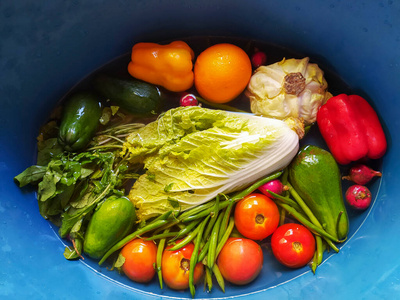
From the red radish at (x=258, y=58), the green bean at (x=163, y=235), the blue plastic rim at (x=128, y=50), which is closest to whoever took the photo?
the blue plastic rim at (x=128, y=50)

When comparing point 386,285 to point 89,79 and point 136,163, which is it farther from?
point 89,79

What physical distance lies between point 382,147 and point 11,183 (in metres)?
1.63

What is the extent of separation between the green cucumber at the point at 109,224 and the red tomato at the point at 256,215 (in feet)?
1.52

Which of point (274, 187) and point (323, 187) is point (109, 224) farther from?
point (323, 187)

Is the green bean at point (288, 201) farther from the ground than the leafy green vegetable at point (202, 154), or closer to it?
closer to it

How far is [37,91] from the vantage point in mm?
1670

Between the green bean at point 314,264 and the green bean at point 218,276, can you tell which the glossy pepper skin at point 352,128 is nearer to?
the green bean at point 314,264

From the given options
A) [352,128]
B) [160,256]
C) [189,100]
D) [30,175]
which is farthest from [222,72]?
[30,175]

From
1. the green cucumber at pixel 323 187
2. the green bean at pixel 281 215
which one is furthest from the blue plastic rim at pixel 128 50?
the green bean at pixel 281 215

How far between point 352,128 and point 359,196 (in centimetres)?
30

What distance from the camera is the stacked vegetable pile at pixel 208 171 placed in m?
1.54

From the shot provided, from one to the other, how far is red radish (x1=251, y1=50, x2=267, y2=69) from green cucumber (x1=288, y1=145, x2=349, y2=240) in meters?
0.46

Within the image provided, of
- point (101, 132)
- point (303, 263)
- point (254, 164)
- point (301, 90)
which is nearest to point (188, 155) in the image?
point (254, 164)

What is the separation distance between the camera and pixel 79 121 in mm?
1604
